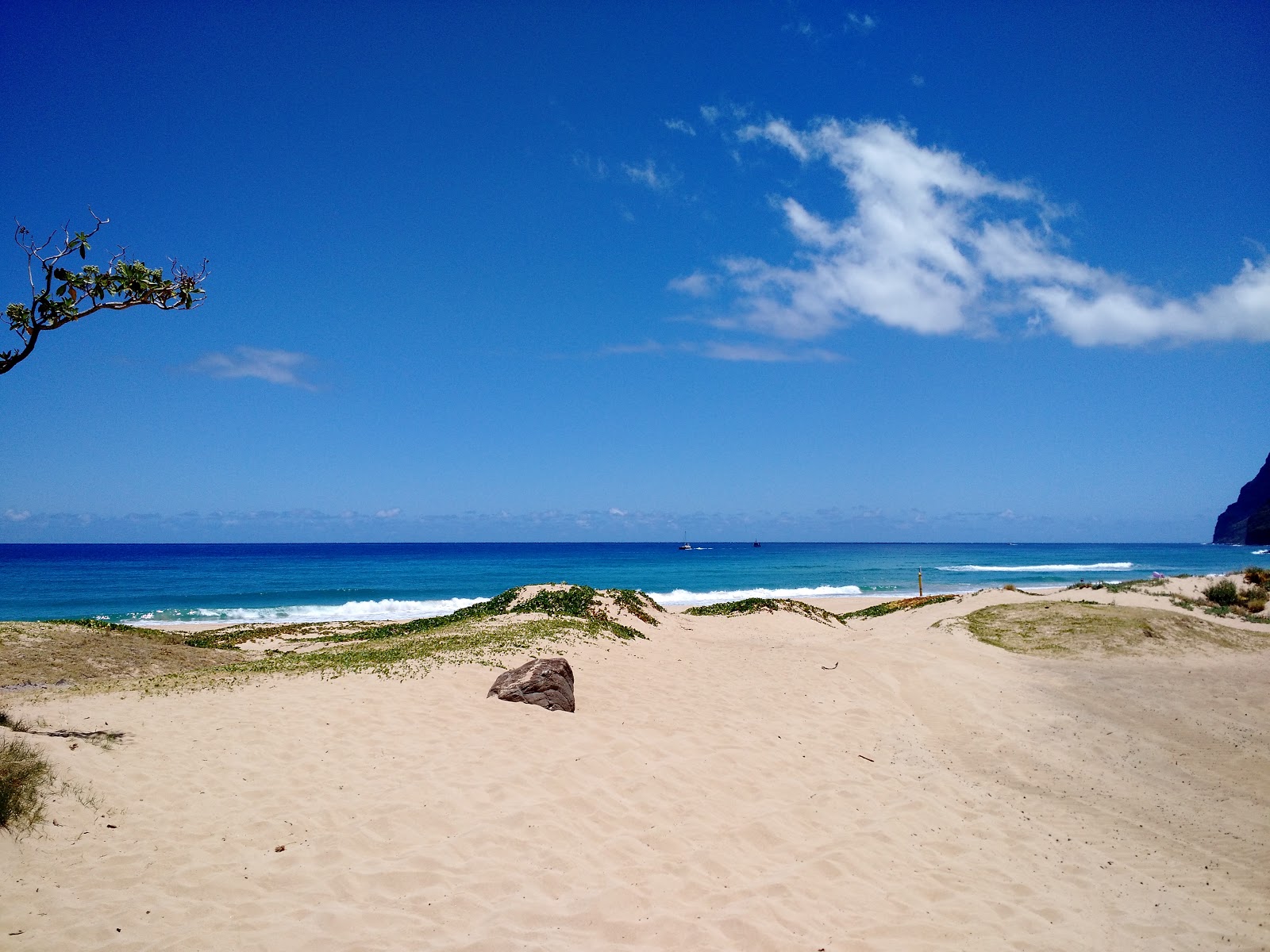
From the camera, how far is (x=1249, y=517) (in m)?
155

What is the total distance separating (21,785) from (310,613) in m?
39.8

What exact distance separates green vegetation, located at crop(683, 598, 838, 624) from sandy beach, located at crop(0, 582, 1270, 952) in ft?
44.4

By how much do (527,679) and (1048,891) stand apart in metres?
7.78

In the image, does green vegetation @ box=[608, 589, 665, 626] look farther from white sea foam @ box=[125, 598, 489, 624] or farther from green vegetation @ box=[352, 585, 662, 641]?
white sea foam @ box=[125, 598, 489, 624]

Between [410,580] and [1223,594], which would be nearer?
[1223,594]

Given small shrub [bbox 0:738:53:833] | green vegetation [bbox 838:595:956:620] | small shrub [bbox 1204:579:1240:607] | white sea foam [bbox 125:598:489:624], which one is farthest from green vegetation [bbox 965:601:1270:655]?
white sea foam [bbox 125:598:489:624]

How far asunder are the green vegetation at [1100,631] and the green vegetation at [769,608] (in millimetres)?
6557

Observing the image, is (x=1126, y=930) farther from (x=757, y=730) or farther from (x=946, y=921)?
(x=757, y=730)

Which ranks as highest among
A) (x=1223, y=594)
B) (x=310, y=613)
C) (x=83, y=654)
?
(x=83, y=654)

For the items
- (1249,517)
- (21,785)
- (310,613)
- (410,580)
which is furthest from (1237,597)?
(1249,517)

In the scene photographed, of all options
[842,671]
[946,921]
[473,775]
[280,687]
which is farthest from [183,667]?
[946,921]

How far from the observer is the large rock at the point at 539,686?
11.3 metres

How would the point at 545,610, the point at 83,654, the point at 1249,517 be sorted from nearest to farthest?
the point at 83,654 → the point at 545,610 → the point at 1249,517

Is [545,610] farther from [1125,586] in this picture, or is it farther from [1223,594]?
[1223,594]
